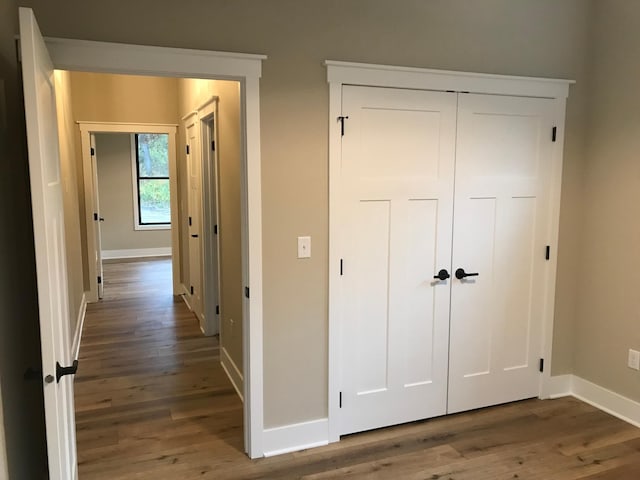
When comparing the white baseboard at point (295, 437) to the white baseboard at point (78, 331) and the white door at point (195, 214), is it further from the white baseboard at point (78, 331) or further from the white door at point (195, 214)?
the white door at point (195, 214)

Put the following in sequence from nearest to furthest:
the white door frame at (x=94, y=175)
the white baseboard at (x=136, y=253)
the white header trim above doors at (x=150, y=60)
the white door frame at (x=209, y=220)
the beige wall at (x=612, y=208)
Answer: the white header trim above doors at (x=150, y=60) → the beige wall at (x=612, y=208) → the white door frame at (x=209, y=220) → the white door frame at (x=94, y=175) → the white baseboard at (x=136, y=253)

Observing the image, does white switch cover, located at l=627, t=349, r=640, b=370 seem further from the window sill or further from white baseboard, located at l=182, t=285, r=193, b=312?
the window sill

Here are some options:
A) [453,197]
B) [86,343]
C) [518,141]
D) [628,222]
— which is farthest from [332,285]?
[86,343]

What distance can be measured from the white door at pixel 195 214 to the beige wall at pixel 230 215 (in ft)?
3.13

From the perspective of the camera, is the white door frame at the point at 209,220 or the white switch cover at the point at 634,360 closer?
the white switch cover at the point at 634,360

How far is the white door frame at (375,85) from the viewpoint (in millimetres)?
2812

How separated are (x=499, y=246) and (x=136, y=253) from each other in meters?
8.07

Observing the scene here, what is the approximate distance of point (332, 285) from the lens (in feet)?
9.61

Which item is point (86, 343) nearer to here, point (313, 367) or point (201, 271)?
point (201, 271)

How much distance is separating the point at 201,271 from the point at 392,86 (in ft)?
10.2

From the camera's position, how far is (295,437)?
296 cm

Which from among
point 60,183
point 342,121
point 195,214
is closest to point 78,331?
point 195,214

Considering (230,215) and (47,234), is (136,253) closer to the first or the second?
(230,215)

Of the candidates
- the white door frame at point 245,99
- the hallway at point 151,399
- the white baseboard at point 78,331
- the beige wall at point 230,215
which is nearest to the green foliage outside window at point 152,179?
the white baseboard at point 78,331
